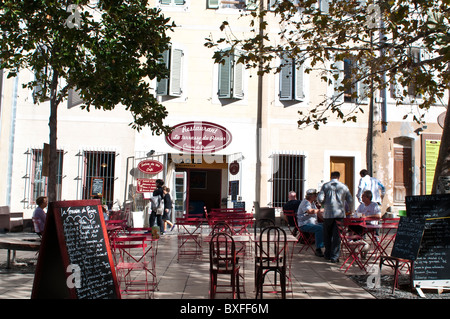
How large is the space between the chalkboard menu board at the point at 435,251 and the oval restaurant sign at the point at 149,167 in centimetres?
918

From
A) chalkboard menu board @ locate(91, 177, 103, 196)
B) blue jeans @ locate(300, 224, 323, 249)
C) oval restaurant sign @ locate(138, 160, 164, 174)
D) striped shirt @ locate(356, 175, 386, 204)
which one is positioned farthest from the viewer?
oval restaurant sign @ locate(138, 160, 164, 174)

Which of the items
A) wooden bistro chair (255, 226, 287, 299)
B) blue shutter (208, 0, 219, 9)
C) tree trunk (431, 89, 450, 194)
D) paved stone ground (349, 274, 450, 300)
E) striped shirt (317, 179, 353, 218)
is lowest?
paved stone ground (349, 274, 450, 300)

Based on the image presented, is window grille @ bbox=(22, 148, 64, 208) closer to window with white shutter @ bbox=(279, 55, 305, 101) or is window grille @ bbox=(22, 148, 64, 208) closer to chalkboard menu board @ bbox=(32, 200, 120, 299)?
window with white shutter @ bbox=(279, 55, 305, 101)

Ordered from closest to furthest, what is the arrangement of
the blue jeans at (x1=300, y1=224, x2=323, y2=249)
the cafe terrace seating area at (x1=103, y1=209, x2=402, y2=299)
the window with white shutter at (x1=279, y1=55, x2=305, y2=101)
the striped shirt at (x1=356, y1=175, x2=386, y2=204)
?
the cafe terrace seating area at (x1=103, y1=209, x2=402, y2=299) < the blue jeans at (x1=300, y1=224, x2=323, y2=249) < the striped shirt at (x1=356, y1=175, x2=386, y2=204) < the window with white shutter at (x1=279, y1=55, x2=305, y2=101)

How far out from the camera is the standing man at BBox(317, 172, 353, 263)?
7801 millimetres

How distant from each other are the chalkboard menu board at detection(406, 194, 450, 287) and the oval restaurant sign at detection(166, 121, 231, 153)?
28.8 ft

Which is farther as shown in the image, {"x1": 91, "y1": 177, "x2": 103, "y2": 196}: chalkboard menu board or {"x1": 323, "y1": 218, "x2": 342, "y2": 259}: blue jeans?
{"x1": 91, "y1": 177, "x2": 103, "y2": 196}: chalkboard menu board

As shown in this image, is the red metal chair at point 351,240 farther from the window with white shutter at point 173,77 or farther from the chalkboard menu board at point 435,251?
the window with white shutter at point 173,77

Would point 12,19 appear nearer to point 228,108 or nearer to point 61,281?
point 61,281

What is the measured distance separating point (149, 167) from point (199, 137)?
1774 millimetres

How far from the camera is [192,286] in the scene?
20.1 ft

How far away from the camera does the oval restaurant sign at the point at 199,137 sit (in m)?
13.9

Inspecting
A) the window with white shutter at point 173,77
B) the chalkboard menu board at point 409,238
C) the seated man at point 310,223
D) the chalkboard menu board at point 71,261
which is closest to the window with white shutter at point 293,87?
the window with white shutter at point 173,77

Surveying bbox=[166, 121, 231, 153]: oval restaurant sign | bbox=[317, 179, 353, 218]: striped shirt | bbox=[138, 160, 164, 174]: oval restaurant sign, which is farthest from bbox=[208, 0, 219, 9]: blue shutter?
bbox=[317, 179, 353, 218]: striped shirt
